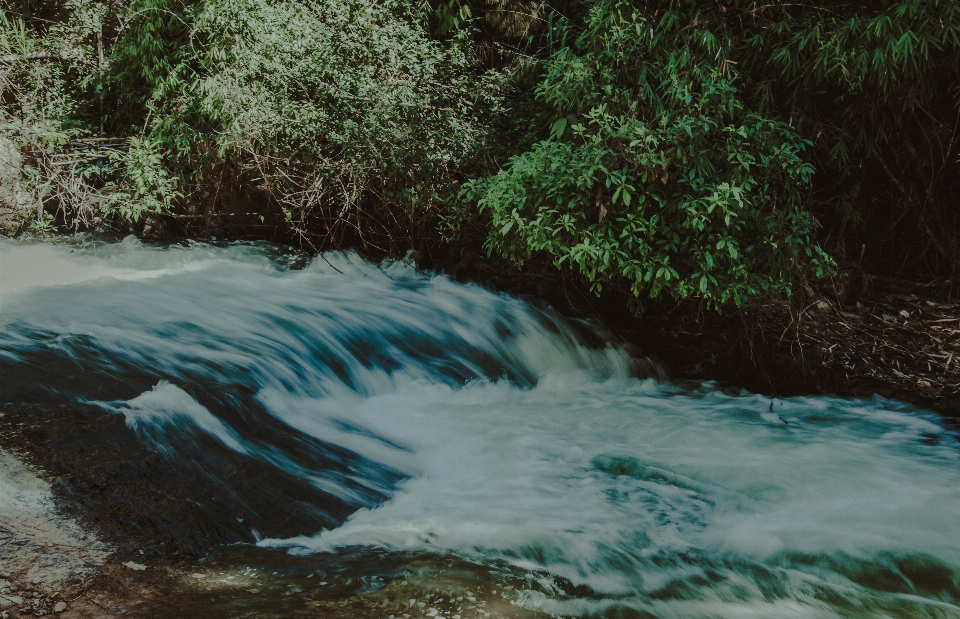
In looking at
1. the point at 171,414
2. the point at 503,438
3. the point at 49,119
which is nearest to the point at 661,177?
the point at 503,438

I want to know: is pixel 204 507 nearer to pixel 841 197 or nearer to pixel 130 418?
pixel 130 418

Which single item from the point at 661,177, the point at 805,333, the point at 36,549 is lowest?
the point at 36,549

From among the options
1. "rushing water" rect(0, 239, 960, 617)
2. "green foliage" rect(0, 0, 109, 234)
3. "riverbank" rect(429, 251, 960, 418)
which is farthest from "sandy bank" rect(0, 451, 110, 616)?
"green foliage" rect(0, 0, 109, 234)

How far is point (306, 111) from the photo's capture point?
22.9ft

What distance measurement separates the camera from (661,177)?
5.14 m

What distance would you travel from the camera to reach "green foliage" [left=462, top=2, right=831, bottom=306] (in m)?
5.12

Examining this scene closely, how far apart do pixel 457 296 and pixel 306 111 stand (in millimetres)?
2274

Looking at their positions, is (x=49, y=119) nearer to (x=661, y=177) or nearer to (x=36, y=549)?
(x=661, y=177)

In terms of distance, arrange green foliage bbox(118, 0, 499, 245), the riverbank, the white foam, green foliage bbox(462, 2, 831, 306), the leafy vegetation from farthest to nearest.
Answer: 1. green foliage bbox(118, 0, 499, 245)
2. the riverbank
3. the leafy vegetation
4. green foliage bbox(462, 2, 831, 306)
5. the white foam

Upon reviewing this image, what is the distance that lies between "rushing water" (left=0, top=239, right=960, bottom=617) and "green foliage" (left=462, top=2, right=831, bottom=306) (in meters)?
1.18

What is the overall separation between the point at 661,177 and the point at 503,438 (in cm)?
212

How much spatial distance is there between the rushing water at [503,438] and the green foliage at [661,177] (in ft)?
3.87

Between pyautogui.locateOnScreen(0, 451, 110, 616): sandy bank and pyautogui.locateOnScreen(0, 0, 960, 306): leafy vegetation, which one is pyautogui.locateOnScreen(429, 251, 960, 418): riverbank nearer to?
pyautogui.locateOnScreen(0, 0, 960, 306): leafy vegetation

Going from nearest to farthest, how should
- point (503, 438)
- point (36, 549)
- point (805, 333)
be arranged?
1. point (36, 549)
2. point (503, 438)
3. point (805, 333)
